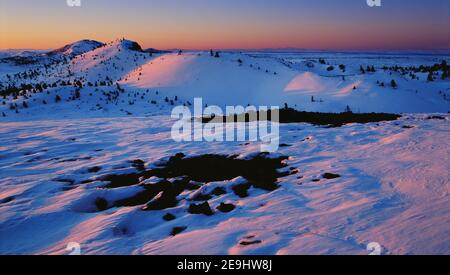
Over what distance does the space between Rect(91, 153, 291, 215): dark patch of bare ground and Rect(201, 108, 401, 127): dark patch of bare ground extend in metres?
3.74

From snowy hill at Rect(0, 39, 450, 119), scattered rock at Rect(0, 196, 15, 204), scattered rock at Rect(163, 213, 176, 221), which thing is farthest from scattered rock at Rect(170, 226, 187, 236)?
snowy hill at Rect(0, 39, 450, 119)

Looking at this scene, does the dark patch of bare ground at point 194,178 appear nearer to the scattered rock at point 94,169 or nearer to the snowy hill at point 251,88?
the scattered rock at point 94,169

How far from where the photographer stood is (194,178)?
5.61 meters

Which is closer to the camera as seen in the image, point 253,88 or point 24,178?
point 24,178

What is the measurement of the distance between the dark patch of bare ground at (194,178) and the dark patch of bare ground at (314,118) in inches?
147

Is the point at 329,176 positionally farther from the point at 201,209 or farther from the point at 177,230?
the point at 177,230

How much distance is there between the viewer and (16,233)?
4.00 meters

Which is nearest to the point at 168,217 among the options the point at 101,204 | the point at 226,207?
the point at 226,207

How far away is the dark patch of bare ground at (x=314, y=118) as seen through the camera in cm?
956

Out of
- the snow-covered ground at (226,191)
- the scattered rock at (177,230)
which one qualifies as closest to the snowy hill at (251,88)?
the snow-covered ground at (226,191)


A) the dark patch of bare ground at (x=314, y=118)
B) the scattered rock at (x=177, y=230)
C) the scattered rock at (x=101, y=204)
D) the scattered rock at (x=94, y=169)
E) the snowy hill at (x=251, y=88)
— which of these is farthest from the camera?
the snowy hill at (x=251, y=88)
